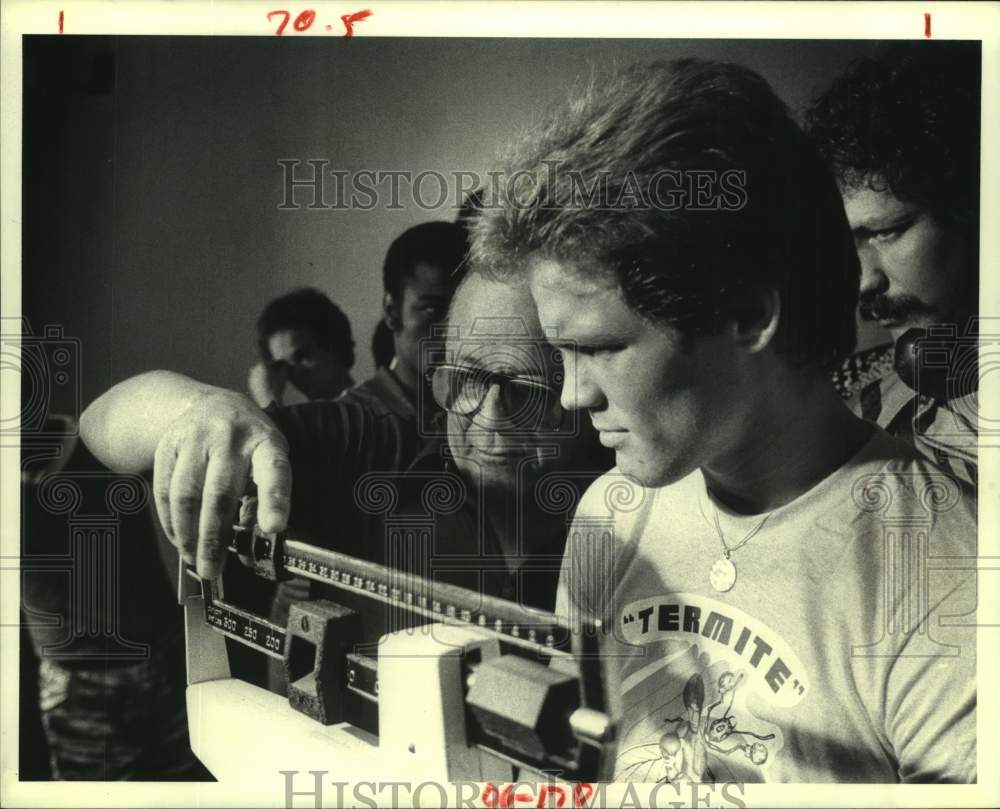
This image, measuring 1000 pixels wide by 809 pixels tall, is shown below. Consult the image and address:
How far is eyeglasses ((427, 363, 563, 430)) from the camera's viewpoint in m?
1.65

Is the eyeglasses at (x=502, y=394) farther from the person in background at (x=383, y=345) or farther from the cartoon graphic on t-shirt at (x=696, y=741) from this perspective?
the cartoon graphic on t-shirt at (x=696, y=741)

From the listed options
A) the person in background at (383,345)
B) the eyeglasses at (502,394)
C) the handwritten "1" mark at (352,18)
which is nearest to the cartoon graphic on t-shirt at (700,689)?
the eyeglasses at (502,394)

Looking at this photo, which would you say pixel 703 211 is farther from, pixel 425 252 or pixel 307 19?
pixel 307 19

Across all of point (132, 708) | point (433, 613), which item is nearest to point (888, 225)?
point (433, 613)

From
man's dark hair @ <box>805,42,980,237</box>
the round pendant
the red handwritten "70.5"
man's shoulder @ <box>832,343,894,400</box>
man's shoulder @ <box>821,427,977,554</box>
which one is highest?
the red handwritten "70.5"

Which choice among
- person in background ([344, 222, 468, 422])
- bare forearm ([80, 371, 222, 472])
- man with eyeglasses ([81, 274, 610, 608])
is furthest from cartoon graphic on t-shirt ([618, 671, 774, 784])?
bare forearm ([80, 371, 222, 472])

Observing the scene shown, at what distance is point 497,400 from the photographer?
5.46 feet

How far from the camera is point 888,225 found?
5.43 feet

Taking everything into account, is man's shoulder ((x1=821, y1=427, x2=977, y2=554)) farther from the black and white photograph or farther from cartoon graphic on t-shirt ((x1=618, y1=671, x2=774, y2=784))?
cartoon graphic on t-shirt ((x1=618, y1=671, x2=774, y2=784))

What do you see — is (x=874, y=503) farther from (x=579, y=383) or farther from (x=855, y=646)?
(x=579, y=383)

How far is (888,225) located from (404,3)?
0.94 meters

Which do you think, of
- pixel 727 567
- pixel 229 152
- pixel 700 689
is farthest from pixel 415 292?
pixel 700 689

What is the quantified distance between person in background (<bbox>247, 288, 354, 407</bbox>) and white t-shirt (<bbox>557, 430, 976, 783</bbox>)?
1.66 feet

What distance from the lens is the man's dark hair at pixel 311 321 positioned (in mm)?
1685
